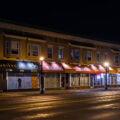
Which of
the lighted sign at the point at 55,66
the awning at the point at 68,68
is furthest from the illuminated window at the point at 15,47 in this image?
the awning at the point at 68,68

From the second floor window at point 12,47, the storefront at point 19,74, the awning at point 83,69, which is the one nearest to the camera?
the storefront at point 19,74

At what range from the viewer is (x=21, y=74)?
33.9m

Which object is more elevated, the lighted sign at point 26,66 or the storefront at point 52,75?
the lighted sign at point 26,66

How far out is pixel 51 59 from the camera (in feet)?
124

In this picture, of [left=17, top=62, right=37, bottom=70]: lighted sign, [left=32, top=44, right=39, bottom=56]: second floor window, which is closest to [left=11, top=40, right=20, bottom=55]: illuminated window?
[left=17, top=62, right=37, bottom=70]: lighted sign

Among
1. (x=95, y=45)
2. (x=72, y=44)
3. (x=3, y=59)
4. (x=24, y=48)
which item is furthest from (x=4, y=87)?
(x=95, y=45)

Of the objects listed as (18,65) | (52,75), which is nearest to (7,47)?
(18,65)

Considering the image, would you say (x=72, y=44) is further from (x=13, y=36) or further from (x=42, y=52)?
(x=13, y=36)

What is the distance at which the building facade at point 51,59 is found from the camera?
3247 centimetres

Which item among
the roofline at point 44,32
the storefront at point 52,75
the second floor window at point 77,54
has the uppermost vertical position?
the roofline at point 44,32

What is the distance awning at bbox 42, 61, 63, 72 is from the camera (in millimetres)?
35697

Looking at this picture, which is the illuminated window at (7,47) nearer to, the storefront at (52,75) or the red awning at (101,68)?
the storefront at (52,75)

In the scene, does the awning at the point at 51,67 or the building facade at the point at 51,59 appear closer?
the building facade at the point at 51,59

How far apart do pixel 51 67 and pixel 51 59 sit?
1.84 m
